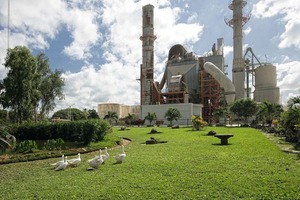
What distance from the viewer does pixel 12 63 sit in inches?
1363

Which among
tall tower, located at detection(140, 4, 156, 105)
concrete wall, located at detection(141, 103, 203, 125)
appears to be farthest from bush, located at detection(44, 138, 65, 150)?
tall tower, located at detection(140, 4, 156, 105)

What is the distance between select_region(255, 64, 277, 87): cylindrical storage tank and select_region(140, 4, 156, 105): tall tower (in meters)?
36.7

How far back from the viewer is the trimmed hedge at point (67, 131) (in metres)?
25.8

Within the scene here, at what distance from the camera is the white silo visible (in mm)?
92250

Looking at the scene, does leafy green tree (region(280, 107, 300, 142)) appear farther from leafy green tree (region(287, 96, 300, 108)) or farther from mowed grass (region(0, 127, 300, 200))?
mowed grass (region(0, 127, 300, 200))

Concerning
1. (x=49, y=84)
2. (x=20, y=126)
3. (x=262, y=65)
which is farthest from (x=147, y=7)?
(x=20, y=126)

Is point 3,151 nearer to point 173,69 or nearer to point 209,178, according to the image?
point 209,178

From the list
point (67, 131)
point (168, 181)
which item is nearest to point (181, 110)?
point (67, 131)

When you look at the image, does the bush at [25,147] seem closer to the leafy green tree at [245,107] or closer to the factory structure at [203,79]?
the leafy green tree at [245,107]

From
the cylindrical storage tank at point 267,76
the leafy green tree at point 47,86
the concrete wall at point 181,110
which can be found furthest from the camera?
the cylindrical storage tank at point 267,76

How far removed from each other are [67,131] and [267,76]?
Answer: 270ft

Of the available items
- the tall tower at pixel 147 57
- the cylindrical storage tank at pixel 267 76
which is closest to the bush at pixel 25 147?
the tall tower at pixel 147 57

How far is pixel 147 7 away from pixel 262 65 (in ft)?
146

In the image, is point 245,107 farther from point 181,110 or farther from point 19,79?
point 19,79
